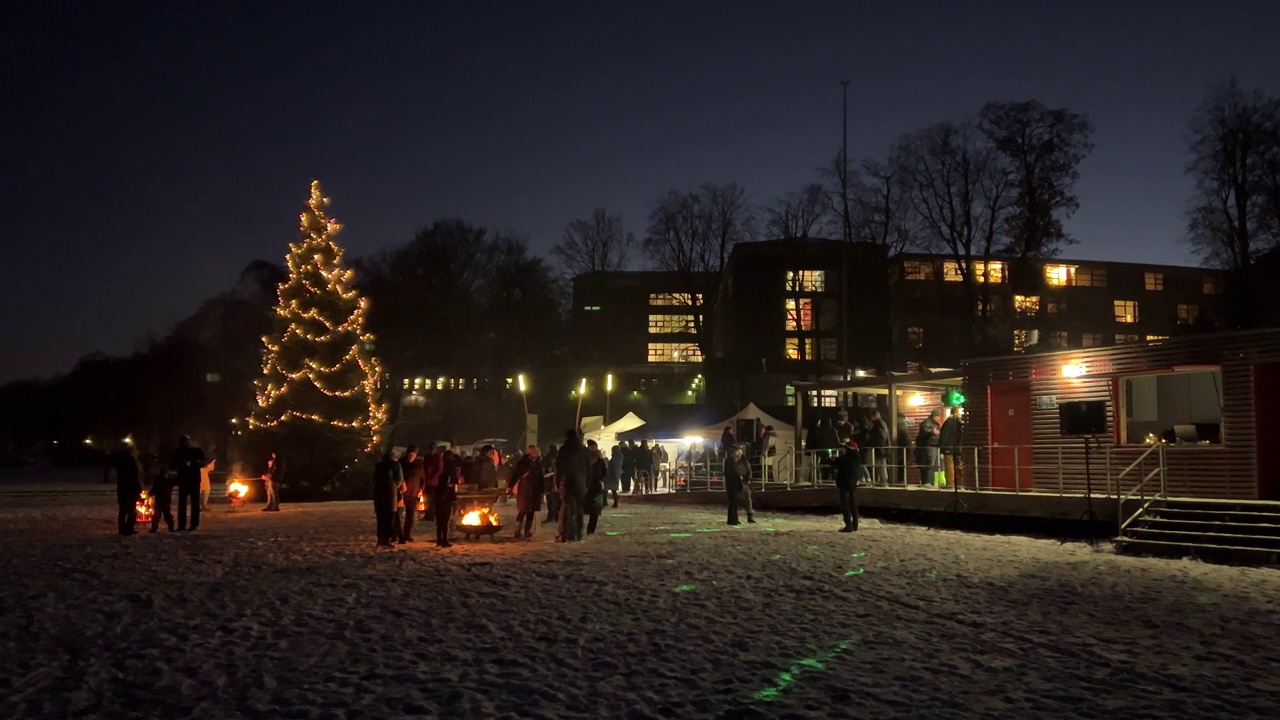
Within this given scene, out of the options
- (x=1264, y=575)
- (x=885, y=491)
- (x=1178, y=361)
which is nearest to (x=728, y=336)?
(x=885, y=491)

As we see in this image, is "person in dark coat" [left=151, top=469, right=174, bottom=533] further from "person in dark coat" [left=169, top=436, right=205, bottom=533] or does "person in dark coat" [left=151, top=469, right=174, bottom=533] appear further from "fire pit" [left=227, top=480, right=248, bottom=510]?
"fire pit" [left=227, top=480, right=248, bottom=510]

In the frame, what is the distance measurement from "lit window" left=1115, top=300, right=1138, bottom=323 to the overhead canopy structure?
48.7 meters

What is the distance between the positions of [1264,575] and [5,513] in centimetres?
2676

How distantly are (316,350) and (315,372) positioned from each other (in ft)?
2.38

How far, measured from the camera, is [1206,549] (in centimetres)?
1574

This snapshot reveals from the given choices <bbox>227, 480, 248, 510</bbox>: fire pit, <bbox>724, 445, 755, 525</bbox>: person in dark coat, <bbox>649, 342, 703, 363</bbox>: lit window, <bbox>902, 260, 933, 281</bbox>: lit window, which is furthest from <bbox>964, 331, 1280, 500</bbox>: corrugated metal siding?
<bbox>649, 342, 703, 363</bbox>: lit window

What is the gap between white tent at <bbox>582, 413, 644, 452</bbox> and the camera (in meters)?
37.0

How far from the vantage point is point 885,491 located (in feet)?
77.3

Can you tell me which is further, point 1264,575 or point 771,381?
point 771,381

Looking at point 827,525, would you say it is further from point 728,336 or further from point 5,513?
point 728,336

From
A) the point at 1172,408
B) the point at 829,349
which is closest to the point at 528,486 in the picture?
the point at 1172,408

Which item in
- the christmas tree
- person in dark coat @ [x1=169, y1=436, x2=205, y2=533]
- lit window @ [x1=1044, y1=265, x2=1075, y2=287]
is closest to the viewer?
person in dark coat @ [x1=169, y1=436, x2=205, y2=533]

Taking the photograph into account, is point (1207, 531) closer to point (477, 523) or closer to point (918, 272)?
point (477, 523)

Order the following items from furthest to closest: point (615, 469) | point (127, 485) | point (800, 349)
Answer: point (800, 349) < point (615, 469) < point (127, 485)
